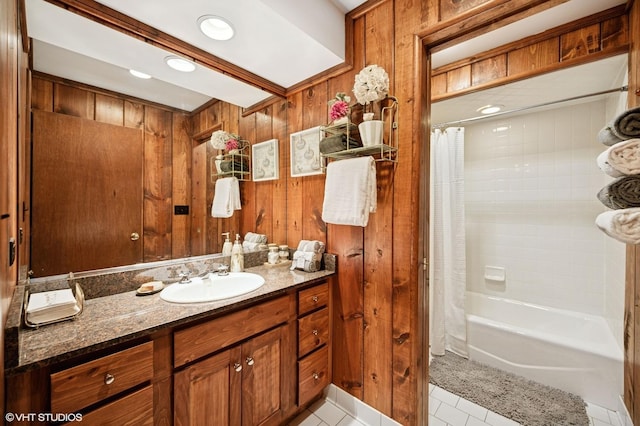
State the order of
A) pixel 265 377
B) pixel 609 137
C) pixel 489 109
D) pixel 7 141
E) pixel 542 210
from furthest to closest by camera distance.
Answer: pixel 542 210
pixel 489 109
pixel 265 377
pixel 609 137
pixel 7 141

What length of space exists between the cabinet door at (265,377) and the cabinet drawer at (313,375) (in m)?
0.11

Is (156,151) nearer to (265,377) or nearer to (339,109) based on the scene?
(339,109)

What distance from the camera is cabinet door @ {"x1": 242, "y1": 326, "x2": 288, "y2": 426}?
1198 millimetres

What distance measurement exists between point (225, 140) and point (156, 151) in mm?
474

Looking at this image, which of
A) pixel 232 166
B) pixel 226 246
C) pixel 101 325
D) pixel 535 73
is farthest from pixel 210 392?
pixel 535 73

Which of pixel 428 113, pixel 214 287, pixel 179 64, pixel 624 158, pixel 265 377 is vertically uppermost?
pixel 179 64

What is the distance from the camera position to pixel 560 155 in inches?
90.0

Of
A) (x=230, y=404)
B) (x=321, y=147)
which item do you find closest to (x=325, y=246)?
(x=321, y=147)

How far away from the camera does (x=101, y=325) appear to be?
0.89 metres

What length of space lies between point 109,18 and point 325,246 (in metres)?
1.60

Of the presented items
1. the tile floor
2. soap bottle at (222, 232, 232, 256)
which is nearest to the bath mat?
the tile floor

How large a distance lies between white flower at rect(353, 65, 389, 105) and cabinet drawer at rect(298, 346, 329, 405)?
1.53m

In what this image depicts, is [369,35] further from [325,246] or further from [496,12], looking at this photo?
[325,246]

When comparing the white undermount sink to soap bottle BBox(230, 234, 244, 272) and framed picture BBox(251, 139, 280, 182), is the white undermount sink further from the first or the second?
framed picture BBox(251, 139, 280, 182)
